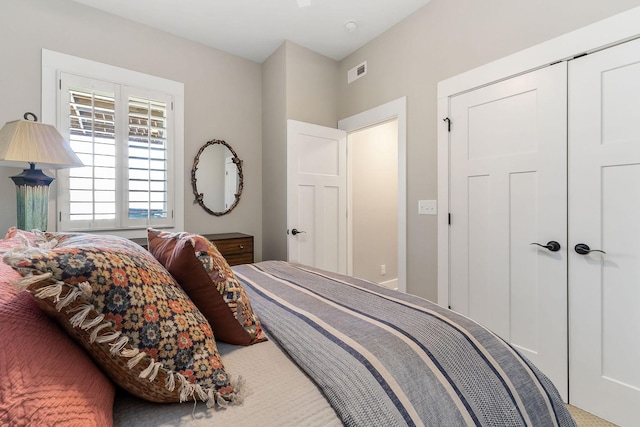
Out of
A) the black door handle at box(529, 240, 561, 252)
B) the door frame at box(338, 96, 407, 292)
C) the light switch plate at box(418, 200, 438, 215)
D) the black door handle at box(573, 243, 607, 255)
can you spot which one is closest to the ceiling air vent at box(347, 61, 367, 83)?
the door frame at box(338, 96, 407, 292)

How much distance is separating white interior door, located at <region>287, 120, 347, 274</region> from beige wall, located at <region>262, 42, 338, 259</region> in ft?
0.34

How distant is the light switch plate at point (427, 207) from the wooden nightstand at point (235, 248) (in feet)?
5.43

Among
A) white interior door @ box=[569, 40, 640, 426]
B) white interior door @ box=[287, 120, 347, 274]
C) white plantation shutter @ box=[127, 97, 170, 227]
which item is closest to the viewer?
white interior door @ box=[569, 40, 640, 426]

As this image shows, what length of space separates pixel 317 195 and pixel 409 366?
2485mm

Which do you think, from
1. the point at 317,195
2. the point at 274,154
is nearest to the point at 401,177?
the point at 317,195

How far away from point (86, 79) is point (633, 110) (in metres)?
3.78

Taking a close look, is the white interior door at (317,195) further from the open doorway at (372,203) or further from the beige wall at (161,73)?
the beige wall at (161,73)

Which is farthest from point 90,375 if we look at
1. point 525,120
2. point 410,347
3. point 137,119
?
point 137,119

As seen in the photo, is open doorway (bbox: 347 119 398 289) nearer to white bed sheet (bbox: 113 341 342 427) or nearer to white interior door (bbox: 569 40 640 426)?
white interior door (bbox: 569 40 640 426)

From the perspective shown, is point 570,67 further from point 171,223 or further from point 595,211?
point 171,223

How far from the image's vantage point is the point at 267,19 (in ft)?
8.78

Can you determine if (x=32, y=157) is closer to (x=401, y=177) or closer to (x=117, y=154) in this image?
(x=117, y=154)

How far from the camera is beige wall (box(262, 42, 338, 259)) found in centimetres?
304

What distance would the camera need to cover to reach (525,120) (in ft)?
6.33
